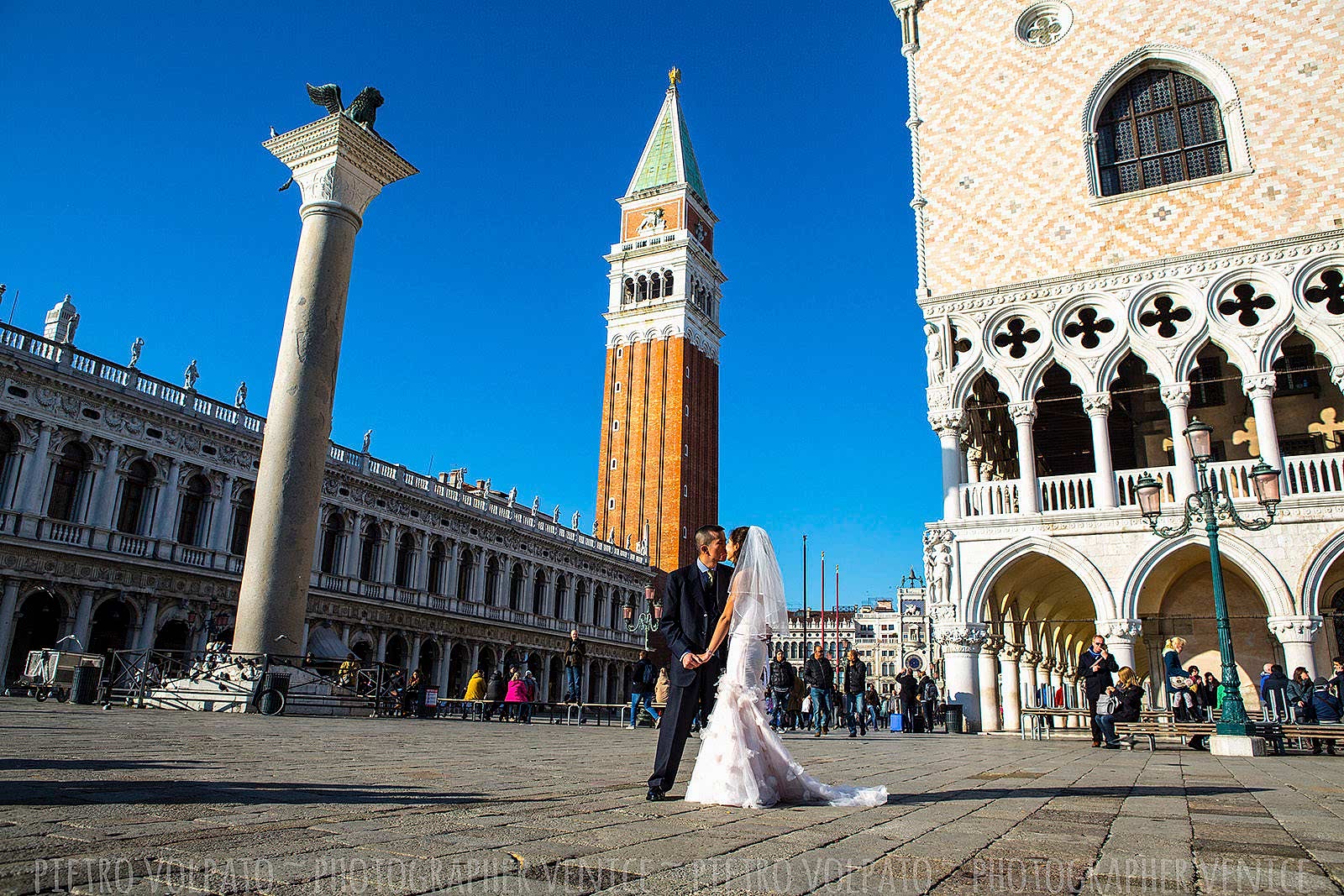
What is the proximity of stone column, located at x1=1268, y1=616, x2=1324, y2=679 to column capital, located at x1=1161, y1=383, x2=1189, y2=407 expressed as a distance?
12.9 ft

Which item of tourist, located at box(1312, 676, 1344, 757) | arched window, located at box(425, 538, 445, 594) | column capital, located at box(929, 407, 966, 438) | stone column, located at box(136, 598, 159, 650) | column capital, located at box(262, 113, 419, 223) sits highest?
column capital, located at box(262, 113, 419, 223)

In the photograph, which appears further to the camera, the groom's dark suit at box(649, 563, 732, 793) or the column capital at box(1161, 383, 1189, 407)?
the column capital at box(1161, 383, 1189, 407)

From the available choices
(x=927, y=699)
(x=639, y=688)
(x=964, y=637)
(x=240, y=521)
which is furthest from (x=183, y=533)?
(x=964, y=637)

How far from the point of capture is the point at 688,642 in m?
5.03

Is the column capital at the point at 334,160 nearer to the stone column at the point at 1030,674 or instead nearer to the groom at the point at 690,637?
the groom at the point at 690,637

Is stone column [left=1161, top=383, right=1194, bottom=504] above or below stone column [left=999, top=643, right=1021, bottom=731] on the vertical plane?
above

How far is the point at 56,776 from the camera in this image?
433 cm

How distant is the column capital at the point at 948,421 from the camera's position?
697 inches

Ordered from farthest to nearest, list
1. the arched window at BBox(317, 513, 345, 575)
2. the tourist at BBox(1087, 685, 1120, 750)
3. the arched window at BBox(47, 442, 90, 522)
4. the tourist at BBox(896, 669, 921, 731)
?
the arched window at BBox(317, 513, 345, 575) < the arched window at BBox(47, 442, 90, 522) < the tourist at BBox(896, 669, 921, 731) < the tourist at BBox(1087, 685, 1120, 750)

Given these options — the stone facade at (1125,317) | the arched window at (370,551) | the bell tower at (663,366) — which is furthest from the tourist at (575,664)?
the bell tower at (663,366)

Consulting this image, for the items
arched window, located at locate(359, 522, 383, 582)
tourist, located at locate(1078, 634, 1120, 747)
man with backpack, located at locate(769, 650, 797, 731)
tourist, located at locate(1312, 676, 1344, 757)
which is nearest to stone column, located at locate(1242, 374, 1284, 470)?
tourist, located at locate(1312, 676, 1344, 757)

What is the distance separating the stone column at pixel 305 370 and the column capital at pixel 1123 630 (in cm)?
1342

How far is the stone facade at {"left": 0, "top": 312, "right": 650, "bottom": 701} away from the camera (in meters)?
22.6

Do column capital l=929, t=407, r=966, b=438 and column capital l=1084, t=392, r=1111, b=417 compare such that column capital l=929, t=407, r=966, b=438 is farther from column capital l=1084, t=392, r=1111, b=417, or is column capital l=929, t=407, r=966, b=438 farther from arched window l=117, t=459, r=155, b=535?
arched window l=117, t=459, r=155, b=535
